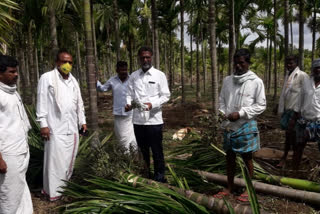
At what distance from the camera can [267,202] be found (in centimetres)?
351

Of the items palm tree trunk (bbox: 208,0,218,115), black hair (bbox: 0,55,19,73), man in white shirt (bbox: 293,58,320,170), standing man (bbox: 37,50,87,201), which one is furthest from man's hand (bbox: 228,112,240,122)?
palm tree trunk (bbox: 208,0,218,115)

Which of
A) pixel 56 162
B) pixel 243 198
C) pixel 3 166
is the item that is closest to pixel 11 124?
pixel 3 166

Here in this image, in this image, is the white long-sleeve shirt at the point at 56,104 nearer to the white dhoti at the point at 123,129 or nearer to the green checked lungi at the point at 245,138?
the white dhoti at the point at 123,129

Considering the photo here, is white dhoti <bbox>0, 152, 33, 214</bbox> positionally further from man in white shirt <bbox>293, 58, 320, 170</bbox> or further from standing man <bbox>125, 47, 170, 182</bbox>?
man in white shirt <bbox>293, 58, 320, 170</bbox>

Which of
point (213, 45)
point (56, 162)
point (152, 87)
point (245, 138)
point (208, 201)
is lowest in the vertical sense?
point (208, 201)

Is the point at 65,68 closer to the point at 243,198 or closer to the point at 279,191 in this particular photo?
the point at 243,198

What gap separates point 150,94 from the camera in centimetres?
412

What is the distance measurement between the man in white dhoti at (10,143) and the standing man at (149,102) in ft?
4.83

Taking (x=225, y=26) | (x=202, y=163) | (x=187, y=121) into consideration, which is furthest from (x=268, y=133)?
(x=225, y=26)

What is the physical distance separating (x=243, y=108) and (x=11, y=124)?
262cm

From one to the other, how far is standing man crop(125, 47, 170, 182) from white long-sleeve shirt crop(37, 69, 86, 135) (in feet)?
2.69

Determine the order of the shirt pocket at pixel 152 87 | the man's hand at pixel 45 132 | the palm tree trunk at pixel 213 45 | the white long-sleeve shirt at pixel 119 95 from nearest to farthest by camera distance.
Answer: the man's hand at pixel 45 132 → the shirt pocket at pixel 152 87 → the white long-sleeve shirt at pixel 119 95 → the palm tree trunk at pixel 213 45

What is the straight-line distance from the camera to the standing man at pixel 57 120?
3764 millimetres

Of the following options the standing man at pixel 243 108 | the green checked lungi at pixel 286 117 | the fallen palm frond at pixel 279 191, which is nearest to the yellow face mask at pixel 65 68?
the standing man at pixel 243 108
